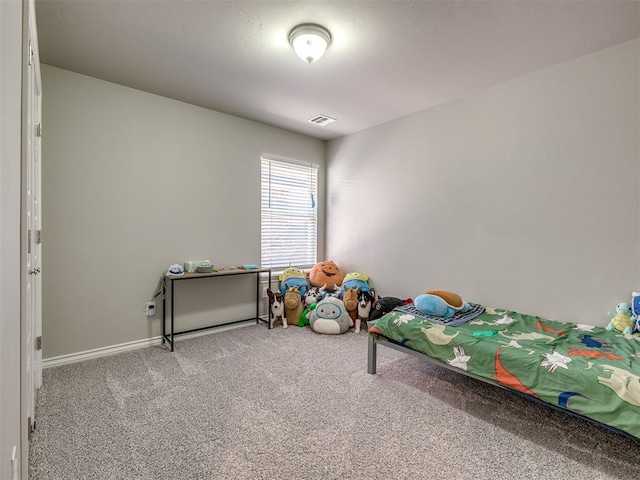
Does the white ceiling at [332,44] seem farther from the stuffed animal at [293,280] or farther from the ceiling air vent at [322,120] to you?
the stuffed animal at [293,280]

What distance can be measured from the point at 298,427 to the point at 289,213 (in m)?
3.02

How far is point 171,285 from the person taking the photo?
125 inches

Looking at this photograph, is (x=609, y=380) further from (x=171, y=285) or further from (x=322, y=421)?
(x=171, y=285)

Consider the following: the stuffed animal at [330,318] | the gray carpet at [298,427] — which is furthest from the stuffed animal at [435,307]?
the stuffed animal at [330,318]

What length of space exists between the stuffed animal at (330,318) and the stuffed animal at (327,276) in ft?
1.56

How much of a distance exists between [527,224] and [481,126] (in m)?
1.09

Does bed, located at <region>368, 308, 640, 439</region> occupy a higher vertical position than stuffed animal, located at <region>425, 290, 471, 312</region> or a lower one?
lower

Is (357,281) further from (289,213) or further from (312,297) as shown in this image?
(289,213)

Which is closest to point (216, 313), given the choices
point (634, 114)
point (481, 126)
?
point (481, 126)

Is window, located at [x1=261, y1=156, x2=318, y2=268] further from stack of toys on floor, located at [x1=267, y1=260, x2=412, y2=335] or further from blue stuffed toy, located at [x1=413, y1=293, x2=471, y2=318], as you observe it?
blue stuffed toy, located at [x1=413, y1=293, x2=471, y2=318]

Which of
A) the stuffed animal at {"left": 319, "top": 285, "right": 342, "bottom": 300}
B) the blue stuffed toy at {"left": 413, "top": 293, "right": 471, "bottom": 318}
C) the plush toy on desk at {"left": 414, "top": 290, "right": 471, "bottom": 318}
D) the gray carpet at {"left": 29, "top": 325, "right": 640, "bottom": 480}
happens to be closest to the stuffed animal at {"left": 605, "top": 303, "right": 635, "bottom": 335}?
the gray carpet at {"left": 29, "top": 325, "right": 640, "bottom": 480}

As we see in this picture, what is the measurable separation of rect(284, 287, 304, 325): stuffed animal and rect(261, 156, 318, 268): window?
0.59m

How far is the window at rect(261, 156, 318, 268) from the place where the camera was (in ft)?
14.0

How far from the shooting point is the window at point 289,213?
14.0ft
